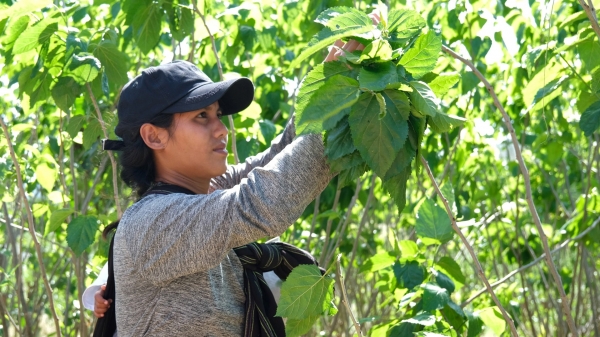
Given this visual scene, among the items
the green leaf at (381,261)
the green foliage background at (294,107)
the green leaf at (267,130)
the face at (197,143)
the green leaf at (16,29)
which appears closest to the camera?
the face at (197,143)

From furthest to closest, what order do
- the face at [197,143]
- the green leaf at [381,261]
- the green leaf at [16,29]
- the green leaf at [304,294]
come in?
the green leaf at [16,29] < the green leaf at [381,261] < the face at [197,143] < the green leaf at [304,294]

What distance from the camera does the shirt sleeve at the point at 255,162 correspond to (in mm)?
2053

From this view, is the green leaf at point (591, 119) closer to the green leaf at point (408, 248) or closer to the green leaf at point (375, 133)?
the green leaf at point (408, 248)

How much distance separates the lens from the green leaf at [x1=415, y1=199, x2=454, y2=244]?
2123 mm

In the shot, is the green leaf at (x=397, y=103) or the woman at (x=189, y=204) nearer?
the green leaf at (x=397, y=103)

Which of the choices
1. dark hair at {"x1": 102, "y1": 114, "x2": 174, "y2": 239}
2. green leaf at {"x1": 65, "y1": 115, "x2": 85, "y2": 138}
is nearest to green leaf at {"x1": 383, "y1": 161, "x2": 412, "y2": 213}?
dark hair at {"x1": 102, "y1": 114, "x2": 174, "y2": 239}

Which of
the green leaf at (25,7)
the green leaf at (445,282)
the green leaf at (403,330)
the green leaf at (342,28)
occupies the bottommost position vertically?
the green leaf at (403,330)

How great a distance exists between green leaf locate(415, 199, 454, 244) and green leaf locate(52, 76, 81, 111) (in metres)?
1.19

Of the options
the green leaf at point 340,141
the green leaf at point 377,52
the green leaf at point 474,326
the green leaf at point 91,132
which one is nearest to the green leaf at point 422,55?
the green leaf at point 377,52

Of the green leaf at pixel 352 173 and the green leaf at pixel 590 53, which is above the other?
the green leaf at pixel 590 53

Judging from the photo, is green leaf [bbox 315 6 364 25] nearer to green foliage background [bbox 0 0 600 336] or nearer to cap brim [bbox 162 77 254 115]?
green foliage background [bbox 0 0 600 336]

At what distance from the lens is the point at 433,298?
2.09m

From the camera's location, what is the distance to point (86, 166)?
3.89m

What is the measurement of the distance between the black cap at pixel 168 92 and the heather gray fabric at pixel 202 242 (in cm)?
22
